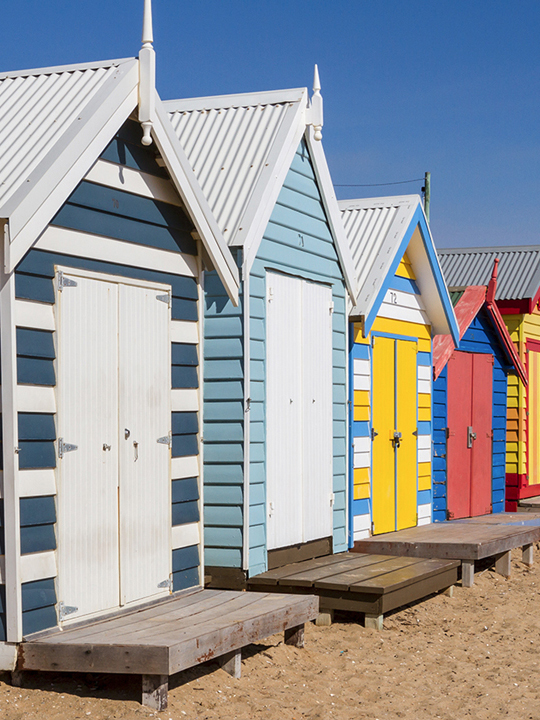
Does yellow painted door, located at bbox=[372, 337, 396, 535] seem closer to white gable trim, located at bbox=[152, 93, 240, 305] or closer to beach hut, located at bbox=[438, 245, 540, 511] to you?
white gable trim, located at bbox=[152, 93, 240, 305]

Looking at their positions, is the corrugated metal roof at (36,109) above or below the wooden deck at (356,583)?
above

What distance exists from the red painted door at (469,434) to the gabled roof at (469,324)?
0.37 m

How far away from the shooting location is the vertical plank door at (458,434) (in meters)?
12.5

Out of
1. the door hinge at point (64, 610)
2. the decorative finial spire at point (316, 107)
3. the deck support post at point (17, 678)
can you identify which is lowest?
the deck support post at point (17, 678)

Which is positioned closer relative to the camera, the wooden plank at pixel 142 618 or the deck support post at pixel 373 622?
the wooden plank at pixel 142 618

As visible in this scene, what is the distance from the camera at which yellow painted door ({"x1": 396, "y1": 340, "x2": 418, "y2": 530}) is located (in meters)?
10.8

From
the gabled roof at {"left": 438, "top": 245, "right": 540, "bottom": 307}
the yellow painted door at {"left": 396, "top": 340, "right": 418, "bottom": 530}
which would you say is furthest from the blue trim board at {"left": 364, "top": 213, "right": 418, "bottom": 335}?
the gabled roof at {"left": 438, "top": 245, "right": 540, "bottom": 307}

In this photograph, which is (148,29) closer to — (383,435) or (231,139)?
(231,139)

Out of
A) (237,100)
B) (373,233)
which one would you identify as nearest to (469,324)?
(373,233)

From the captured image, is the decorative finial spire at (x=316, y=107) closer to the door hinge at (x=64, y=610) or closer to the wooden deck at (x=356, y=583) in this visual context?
the wooden deck at (x=356, y=583)

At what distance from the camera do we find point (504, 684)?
669 centimetres

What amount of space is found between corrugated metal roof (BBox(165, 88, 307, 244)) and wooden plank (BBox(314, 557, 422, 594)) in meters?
2.85

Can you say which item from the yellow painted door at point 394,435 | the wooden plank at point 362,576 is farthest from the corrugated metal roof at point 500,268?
the wooden plank at point 362,576

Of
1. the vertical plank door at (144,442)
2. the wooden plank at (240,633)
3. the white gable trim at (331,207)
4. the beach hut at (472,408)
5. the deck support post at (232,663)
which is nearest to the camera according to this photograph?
the wooden plank at (240,633)
